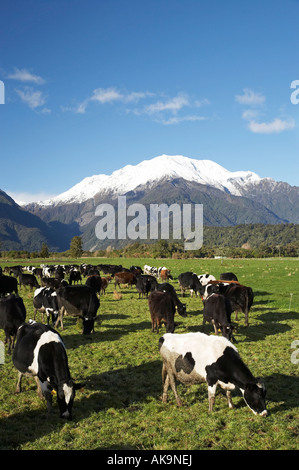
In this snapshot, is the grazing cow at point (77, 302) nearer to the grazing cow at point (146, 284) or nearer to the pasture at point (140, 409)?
the pasture at point (140, 409)

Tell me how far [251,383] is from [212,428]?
129 cm

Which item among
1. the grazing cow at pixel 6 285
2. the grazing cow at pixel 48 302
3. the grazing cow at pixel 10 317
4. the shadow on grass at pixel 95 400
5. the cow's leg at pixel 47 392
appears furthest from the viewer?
the grazing cow at pixel 6 285

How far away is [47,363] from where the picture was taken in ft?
25.8

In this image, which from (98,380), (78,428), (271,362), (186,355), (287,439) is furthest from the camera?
(271,362)

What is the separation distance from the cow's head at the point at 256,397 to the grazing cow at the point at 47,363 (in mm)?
3799

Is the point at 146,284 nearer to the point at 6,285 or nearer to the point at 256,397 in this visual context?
the point at 6,285

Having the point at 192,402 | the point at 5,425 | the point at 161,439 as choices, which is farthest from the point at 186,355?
the point at 5,425

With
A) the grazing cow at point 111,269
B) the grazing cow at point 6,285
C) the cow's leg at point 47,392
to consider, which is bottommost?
the grazing cow at point 111,269

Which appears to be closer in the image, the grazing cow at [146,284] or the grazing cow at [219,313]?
the grazing cow at [219,313]

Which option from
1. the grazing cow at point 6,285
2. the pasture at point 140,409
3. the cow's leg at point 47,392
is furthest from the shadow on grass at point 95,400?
the grazing cow at point 6,285

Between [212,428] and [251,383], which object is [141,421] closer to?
[212,428]

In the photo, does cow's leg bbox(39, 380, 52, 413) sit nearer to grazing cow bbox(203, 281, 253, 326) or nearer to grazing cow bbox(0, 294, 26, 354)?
grazing cow bbox(0, 294, 26, 354)

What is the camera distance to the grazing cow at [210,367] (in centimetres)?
742
